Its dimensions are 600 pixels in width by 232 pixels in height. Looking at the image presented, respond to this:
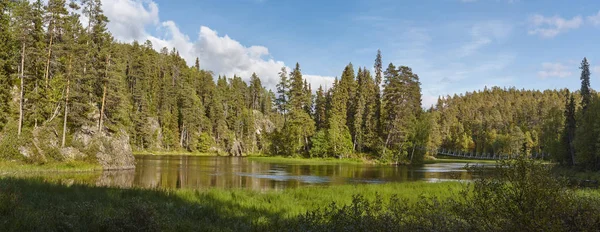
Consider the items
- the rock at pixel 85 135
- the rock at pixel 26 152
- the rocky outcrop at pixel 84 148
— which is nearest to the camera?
the rock at pixel 26 152

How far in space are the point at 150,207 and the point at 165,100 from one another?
364ft

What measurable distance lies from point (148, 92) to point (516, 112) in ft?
552

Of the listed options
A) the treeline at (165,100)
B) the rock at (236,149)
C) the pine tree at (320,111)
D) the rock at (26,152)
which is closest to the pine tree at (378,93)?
the treeline at (165,100)

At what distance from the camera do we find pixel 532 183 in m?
7.27

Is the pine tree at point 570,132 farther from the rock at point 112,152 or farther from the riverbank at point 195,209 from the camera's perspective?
the rock at point 112,152

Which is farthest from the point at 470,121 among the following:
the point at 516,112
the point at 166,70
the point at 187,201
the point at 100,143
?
the point at 187,201

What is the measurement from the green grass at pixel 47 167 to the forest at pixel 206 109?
1787 mm

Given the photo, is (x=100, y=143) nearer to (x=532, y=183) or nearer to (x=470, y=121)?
(x=532, y=183)

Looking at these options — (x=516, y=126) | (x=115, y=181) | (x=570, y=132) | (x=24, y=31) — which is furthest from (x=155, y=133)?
(x=516, y=126)

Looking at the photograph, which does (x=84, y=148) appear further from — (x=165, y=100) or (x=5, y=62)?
(x=165, y=100)

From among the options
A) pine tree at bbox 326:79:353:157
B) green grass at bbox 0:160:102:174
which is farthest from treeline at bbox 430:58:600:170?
green grass at bbox 0:160:102:174

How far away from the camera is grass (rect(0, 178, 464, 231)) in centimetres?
941

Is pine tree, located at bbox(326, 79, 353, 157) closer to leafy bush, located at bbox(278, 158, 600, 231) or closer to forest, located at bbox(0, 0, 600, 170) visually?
forest, located at bbox(0, 0, 600, 170)

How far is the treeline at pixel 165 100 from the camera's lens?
4388 cm
